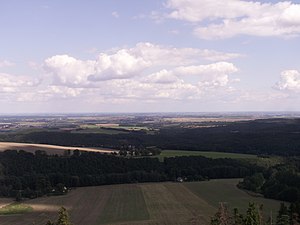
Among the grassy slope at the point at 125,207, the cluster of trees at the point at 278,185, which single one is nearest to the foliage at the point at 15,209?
the grassy slope at the point at 125,207

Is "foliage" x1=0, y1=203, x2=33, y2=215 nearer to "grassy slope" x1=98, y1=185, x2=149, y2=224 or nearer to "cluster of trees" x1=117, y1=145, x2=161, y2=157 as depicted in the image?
Result: "grassy slope" x1=98, y1=185, x2=149, y2=224

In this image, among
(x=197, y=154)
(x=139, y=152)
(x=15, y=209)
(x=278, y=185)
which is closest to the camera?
(x=15, y=209)

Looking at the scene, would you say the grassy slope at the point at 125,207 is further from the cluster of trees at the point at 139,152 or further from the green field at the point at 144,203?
the cluster of trees at the point at 139,152

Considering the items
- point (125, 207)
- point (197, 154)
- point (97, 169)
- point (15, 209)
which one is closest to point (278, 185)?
point (125, 207)

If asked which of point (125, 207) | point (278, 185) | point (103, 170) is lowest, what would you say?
point (125, 207)

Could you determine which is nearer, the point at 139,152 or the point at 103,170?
the point at 103,170

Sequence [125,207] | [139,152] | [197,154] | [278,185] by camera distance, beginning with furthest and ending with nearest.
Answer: [139,152], [197,154], [278,185], [125,207]

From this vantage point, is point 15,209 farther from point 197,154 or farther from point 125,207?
point 197,154

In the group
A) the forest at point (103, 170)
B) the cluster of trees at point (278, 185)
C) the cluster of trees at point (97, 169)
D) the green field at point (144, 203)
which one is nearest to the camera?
Result: the green field at point (144, 203)
